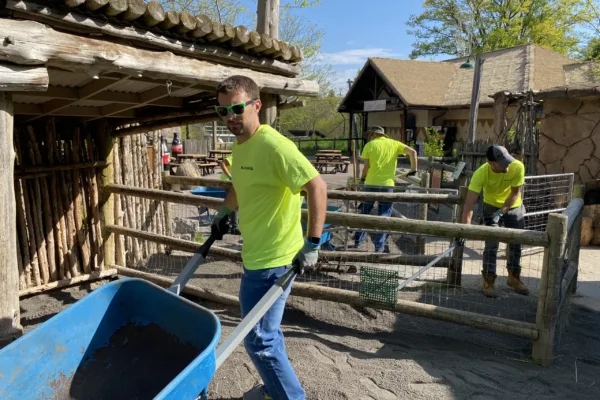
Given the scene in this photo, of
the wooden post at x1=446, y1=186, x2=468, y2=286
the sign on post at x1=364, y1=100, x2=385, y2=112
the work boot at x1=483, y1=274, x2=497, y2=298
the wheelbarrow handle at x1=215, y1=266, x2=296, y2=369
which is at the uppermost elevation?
the sign on post at x1=364, y1=100, x2=385, y2=112

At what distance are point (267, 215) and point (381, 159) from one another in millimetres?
4888

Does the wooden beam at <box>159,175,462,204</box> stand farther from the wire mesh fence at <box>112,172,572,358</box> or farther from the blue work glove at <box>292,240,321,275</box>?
the blue work glove at <box>292,240,321,275</box>

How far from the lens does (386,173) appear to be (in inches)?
285

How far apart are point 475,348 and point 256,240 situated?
2.36 metres

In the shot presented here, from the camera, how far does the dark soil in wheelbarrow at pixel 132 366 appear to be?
2453 mm

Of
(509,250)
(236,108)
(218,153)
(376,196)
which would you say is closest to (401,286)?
(376,196)

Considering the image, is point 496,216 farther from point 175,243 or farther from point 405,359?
point 175,243

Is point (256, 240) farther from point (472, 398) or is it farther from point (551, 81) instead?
point (551, 81)

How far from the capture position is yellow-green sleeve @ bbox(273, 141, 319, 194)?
2.40m

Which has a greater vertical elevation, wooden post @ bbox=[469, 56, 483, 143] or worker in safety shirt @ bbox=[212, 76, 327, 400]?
wooden post @ bbox=[469, 56, 483, 143]

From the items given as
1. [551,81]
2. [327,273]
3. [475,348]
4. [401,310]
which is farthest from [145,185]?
[551,81]

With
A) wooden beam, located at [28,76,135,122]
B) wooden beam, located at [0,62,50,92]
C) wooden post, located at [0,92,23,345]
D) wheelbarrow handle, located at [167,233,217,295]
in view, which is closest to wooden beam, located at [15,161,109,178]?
wooden beam, located at [28,76,135,122]

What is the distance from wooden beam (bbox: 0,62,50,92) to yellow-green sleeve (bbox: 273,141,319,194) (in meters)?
1.53

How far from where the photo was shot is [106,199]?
561 cm
